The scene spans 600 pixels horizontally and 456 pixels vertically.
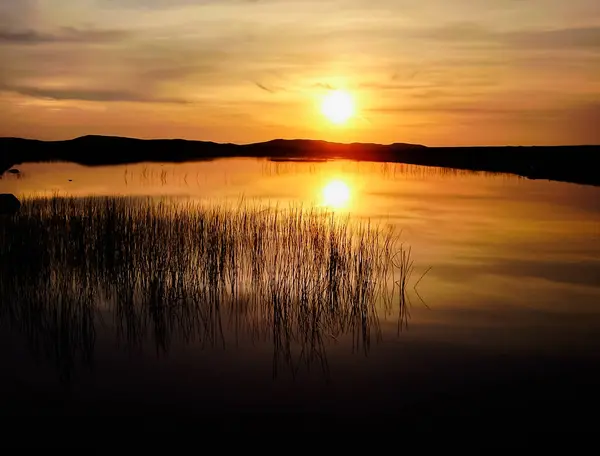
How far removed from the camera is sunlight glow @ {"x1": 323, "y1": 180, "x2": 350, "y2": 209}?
2401 cm

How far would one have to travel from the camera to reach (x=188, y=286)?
1020cm

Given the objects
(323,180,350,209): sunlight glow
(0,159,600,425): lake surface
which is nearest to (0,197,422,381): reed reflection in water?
(0,159,600,425): lake surface

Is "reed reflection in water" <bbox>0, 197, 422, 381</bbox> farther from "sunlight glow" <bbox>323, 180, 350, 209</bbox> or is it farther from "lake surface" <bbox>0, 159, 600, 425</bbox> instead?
"sunlight glow" <bbox>323, 180, 350, 209</bbox>

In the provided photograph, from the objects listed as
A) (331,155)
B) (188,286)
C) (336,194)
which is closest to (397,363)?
(188,286)

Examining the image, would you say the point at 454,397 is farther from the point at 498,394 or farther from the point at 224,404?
the point at 224,404

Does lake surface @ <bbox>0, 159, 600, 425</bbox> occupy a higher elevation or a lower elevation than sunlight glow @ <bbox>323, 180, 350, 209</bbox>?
lower

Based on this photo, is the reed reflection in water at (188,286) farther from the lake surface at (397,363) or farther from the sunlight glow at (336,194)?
the sunlight glow at (336,194)

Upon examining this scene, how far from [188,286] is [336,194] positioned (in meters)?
18.7

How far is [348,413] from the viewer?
5.93 meters

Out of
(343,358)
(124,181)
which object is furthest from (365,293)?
(124,181)

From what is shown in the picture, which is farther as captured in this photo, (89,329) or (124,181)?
(124,181)

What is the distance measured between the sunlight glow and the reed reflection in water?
9287 mm

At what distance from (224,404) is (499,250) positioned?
32.3 feet

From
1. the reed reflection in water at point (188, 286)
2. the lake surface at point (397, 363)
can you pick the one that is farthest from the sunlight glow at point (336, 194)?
the lake surface at point (397, 363)
